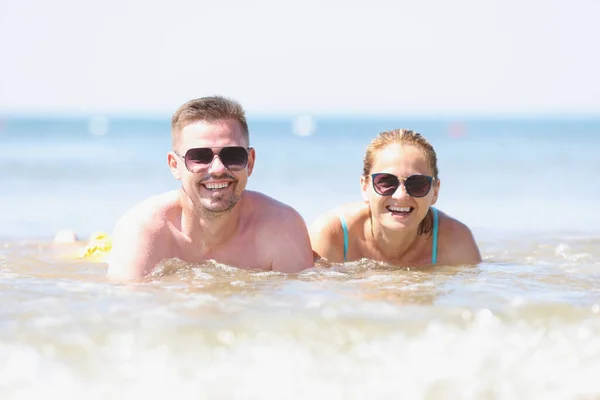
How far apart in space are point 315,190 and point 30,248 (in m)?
8.68

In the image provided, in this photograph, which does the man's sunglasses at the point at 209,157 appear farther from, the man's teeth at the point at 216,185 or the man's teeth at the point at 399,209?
the man's teeth at the point at 399,209

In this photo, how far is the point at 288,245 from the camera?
552 centimetres

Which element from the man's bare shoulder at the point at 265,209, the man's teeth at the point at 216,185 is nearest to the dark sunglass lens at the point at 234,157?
the man's teeth at the point at 216,185

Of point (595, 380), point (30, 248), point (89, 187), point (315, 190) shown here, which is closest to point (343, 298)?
point (595, 380)

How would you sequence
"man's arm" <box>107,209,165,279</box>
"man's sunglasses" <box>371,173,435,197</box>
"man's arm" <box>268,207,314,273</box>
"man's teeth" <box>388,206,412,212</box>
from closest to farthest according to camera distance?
"man's arm" <box>107,209,165,279</box>
"man's arm" <box>268,207,314,273</box>
"man's sunglasses" <box>371,173,435,197</box>
"man's teeth" <box>388,206,412,212</box>

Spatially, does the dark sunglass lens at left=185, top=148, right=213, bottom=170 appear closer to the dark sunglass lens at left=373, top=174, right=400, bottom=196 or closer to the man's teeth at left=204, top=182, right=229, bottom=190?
the man's teeth at left=204, top=182, right=229, bottom=190

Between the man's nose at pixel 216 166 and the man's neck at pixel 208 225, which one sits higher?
the man's nose at pixel 216 166

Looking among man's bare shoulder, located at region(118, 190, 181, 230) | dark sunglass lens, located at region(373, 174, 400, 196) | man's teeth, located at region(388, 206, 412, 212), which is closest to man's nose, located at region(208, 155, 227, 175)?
man's bare shoulder, located at region(118, 190, 181, 230)

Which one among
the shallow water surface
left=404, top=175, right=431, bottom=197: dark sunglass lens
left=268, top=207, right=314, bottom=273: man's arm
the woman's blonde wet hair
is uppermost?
the woman's blonde wet hair

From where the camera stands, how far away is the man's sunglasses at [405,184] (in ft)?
18.6

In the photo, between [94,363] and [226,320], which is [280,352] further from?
[94,363]

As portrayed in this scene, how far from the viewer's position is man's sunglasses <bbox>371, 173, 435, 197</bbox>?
5668 mm

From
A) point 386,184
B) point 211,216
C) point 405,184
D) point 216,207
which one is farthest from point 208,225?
point 405,184

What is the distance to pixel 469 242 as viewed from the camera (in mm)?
6285
